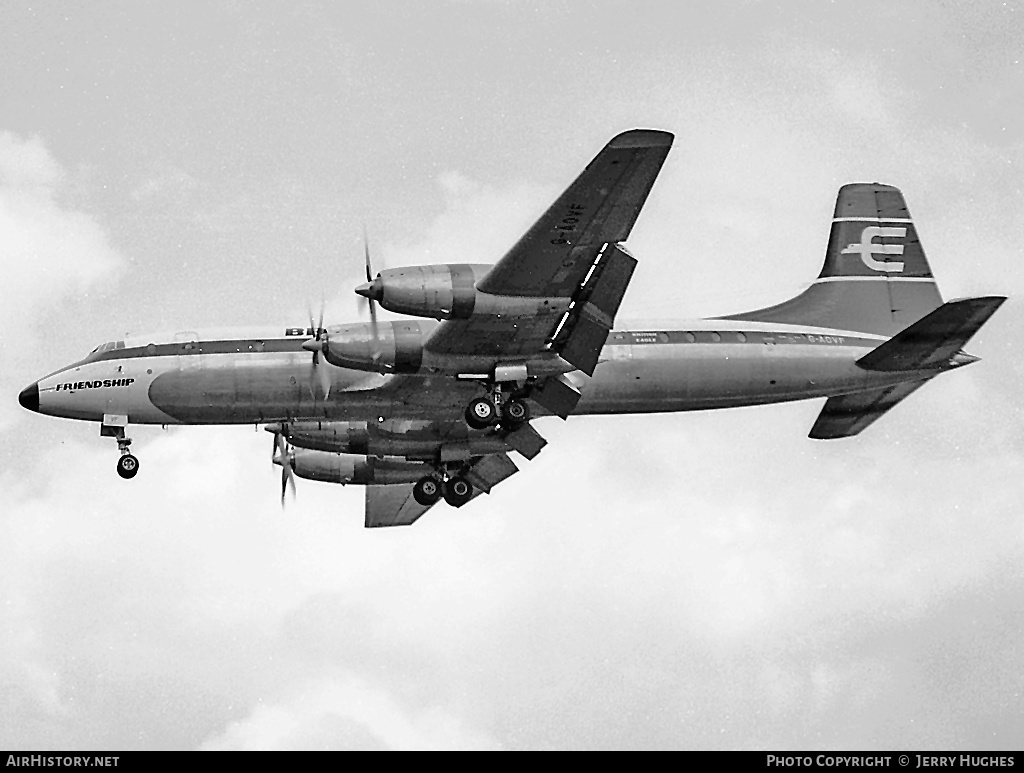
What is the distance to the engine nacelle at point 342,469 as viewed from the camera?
46406 mm

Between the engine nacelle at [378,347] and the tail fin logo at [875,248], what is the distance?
16140mm

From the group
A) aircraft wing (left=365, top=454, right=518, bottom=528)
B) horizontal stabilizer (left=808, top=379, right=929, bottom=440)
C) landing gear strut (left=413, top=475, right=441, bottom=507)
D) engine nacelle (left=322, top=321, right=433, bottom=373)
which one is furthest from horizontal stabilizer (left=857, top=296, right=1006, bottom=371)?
aircraft wing (left=365, top=454, right=518, bottom=528)

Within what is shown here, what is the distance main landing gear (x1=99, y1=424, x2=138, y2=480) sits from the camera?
4019 centimetres

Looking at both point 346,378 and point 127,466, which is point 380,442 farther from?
point 127,466

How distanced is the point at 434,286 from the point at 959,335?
14.6m

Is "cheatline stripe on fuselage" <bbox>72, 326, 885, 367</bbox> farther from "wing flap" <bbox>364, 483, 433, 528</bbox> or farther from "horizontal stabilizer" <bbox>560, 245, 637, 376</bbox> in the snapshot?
"wing flap" <bbox>364, 483, 433, 528</bbox>

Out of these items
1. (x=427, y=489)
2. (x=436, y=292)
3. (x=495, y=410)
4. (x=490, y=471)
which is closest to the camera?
(x=436, y=292)

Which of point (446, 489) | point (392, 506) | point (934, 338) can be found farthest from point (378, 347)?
point (934, 338)

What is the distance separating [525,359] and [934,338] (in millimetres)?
11043

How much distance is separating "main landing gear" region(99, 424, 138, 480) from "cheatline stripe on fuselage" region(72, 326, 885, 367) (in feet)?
6.35

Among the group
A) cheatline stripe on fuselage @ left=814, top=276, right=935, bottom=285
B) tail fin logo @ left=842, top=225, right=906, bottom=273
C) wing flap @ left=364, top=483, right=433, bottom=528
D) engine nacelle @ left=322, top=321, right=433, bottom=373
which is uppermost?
tail fin logo @ left=842, top=225, right=906, bottom=273

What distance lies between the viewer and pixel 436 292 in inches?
1337
